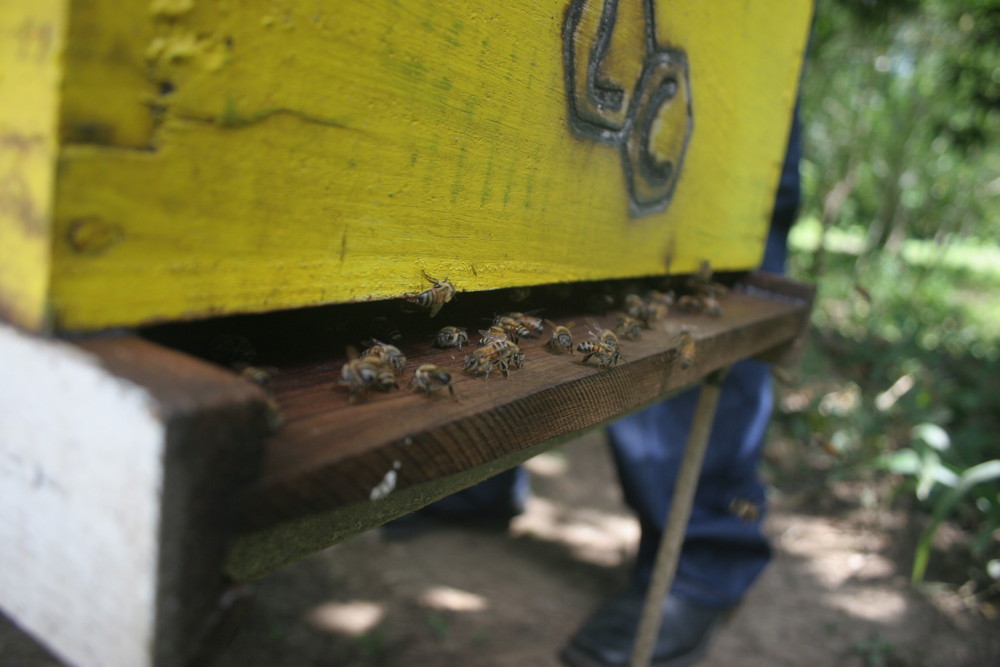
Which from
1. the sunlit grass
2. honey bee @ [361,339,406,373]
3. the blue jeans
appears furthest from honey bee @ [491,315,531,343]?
the sunlit grass

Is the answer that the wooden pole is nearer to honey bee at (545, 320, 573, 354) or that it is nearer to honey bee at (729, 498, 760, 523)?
honey bee at (729, 498, 760, 523)

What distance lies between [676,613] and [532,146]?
2118 millimetres

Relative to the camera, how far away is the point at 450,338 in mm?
932

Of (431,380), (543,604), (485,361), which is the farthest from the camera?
(543,604)

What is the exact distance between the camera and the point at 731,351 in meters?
1.37

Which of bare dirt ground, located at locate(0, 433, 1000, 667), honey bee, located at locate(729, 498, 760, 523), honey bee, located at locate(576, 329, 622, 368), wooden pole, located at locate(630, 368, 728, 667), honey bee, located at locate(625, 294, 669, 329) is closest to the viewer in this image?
honey bee, located at locate(576, 329, 622, 368)

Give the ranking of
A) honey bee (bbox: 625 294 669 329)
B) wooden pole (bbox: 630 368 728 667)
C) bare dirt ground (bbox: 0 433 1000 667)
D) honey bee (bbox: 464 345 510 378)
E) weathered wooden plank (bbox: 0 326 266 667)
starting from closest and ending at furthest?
weathered wooden plank (bbox: 0 326 266 667) → honey bee (bbox: 464 345 510 378) → honey bee (bbox: 625 294 669 329) → wooden pole (bbox: 630 368 728 667) → bare dirt ground (bbox: 0 433 1000 667)

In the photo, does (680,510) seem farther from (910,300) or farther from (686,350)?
(910,300)

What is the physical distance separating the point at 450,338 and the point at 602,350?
0.69 ft

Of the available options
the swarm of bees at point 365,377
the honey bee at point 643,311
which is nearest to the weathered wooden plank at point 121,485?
the swarm of bees at point 365,377

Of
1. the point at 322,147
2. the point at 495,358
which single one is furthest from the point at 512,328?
the point at 322,147

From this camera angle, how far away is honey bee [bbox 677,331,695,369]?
45.1 inches

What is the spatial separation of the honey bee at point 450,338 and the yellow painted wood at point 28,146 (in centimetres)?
49

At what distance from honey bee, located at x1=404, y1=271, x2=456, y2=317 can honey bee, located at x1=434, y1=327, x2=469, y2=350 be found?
4 cm
